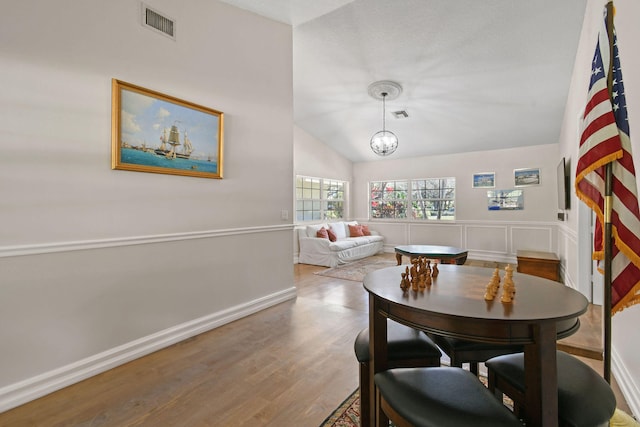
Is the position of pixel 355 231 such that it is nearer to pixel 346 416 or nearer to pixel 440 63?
pixel 440 63

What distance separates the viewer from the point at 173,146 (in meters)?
2.57

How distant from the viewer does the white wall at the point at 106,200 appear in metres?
1.82

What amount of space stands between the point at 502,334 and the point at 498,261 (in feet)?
20.0

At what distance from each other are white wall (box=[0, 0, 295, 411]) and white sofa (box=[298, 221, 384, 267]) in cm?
264

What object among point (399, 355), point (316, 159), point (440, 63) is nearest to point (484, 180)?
point (440, 63)

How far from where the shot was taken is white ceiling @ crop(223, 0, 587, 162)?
10.0ft

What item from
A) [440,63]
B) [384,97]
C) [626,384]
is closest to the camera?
[626,384]

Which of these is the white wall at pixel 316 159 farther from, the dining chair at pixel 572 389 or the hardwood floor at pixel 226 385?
the dining chair at pixel 572 389

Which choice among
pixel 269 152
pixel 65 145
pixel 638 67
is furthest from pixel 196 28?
pixel 638 67

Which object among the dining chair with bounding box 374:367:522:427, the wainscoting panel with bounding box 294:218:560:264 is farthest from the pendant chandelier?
the dining chair with bounding box 374:367:522:427

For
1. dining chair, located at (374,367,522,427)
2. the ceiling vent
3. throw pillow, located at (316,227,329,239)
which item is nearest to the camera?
dining chair, located at (374,367,522,427)

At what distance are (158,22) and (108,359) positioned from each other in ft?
8.48

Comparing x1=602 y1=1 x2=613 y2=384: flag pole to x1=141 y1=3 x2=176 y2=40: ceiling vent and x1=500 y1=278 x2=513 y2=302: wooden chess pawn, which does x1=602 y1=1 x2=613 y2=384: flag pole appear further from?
x1=141 y1=3 x2=176 y2=40: ceiling vent

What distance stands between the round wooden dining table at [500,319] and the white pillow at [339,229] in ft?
17.2
